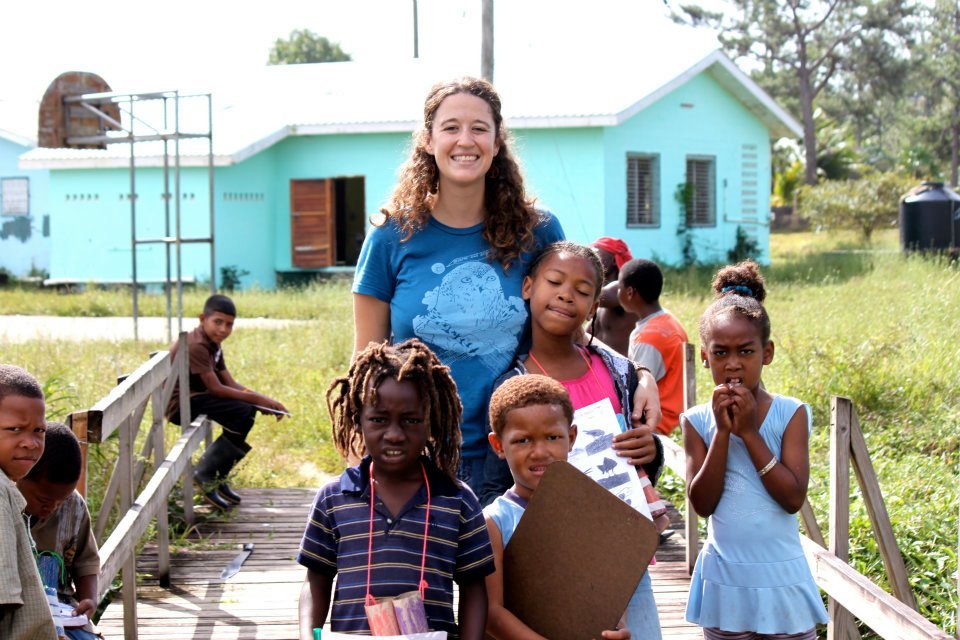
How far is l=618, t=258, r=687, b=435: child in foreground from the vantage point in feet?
19.3

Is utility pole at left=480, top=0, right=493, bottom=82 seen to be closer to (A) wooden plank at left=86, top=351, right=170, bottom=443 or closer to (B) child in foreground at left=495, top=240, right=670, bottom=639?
(A) wooden plank at left=86, top=351, right=170, bottom=443

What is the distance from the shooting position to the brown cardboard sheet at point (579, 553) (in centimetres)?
291

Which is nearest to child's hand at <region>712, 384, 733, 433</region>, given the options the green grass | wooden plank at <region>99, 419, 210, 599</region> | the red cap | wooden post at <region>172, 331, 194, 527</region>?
the green grass

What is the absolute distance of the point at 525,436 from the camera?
3059 mm

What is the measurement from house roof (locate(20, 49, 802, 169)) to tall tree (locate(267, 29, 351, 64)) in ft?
109

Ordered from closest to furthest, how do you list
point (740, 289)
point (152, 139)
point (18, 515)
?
point (18, 515) < point (740, 289) < point (152, 139)

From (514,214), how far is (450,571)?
1.11 metres

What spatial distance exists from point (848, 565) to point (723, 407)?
2.95 ft

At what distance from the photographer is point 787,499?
3.43 meters

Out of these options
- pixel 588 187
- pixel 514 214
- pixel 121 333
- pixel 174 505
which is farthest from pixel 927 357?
pixel 588 187

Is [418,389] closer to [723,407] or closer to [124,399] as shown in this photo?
[723,407]

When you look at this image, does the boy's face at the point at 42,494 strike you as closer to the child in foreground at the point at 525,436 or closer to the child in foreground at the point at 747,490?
the child in foreground at the point at 525,436

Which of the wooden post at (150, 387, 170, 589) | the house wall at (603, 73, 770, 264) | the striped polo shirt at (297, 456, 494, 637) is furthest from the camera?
the house wall at (603, 73, 770, 264)

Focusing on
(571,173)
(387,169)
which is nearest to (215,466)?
(571,173)
